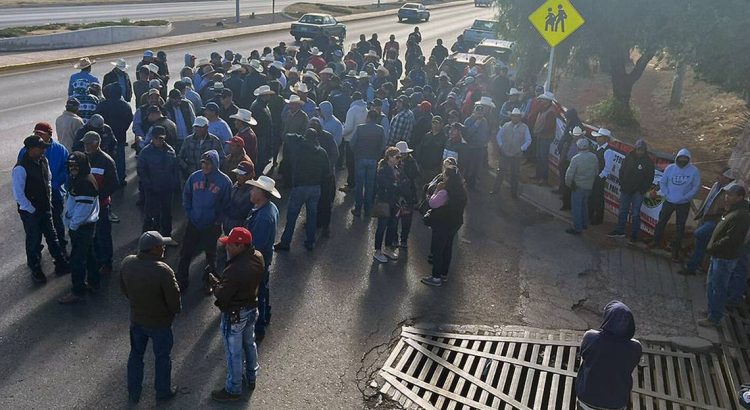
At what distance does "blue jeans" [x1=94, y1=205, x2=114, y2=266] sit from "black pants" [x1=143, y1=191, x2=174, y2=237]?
89cm

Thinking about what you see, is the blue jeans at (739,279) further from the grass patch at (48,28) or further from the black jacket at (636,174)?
the grass patch at (48,28)

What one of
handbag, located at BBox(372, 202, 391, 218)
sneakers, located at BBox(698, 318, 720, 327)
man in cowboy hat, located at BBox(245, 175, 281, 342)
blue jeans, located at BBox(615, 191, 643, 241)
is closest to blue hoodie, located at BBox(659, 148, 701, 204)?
blue jeans, located at BBox(615, 191, 643, 241)

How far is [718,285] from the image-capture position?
927 cm

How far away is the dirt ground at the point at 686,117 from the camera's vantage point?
18.8 metres

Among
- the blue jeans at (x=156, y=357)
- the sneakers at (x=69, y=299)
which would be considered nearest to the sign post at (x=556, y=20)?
the sneakers at (x=69, y=299)

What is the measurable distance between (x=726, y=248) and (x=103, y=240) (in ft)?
26.8

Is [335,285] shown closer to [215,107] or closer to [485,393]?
[485,393]

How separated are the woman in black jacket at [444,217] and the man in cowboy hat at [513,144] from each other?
4255 mm

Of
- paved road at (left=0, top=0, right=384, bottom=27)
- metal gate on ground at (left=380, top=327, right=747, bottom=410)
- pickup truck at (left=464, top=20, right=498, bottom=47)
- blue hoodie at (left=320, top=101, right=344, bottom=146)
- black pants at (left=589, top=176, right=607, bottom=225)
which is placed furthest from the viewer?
paved road at (left=0, top=0, right=384, bottom=27)

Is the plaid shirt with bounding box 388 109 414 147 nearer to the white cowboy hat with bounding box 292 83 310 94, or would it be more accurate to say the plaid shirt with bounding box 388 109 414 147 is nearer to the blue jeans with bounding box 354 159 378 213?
the blue jeans with bounding box 354 159 378 213

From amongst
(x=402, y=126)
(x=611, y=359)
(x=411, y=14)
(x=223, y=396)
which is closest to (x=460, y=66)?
(x=402, y=126)

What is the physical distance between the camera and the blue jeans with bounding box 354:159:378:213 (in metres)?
12.2

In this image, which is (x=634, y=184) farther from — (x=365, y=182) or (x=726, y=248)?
(x=365, y=182)

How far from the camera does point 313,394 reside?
728cm
